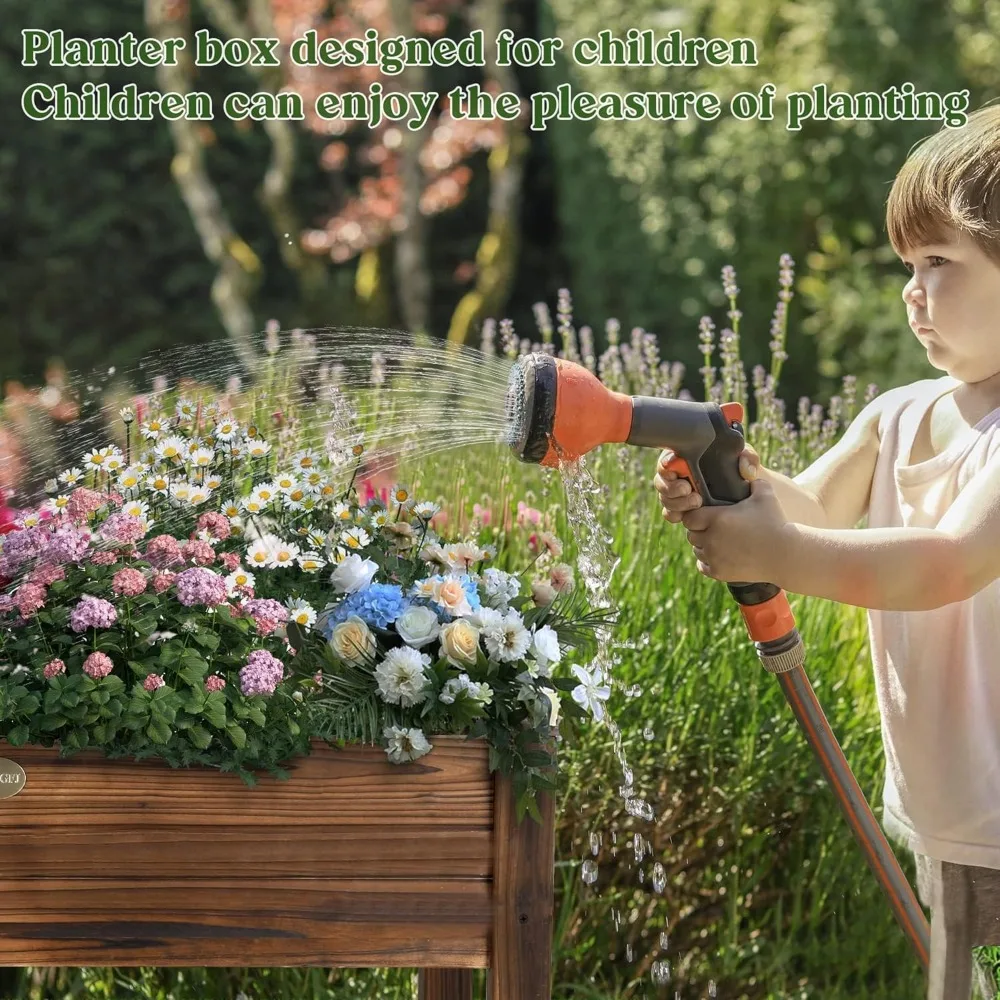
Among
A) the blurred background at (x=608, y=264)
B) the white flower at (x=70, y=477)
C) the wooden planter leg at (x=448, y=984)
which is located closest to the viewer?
the white flower at (x=70, y=477)

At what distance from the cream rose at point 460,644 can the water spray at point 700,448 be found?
0.26 m

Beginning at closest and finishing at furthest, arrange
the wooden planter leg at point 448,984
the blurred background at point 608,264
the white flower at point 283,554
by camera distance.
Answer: the white flower at point 283,554 < the wooden planter leg at point 448,984 < the blurred background at point 608,264

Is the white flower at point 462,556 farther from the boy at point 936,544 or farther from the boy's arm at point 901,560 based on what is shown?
the boy's arm at point 901,560

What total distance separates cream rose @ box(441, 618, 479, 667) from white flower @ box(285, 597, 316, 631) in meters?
0.17

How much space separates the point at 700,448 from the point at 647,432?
2.8 inches

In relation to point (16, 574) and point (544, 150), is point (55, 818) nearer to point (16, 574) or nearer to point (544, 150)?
point (16, 574)

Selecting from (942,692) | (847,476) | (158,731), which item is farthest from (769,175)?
(158,731)

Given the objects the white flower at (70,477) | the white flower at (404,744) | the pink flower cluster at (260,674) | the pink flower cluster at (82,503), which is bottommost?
the white flower at (404,744)

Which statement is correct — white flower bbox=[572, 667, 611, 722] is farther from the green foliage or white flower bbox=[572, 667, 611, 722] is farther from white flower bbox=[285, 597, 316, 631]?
the green foliage

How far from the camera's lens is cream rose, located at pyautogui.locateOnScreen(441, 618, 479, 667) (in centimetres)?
155

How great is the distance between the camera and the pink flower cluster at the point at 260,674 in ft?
4.91

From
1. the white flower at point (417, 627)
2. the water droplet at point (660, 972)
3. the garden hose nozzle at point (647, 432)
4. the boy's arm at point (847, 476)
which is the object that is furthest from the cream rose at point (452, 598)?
the water droplet at point (660, 972)

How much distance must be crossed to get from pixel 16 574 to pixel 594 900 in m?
1.17

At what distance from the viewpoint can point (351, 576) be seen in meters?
1.66
